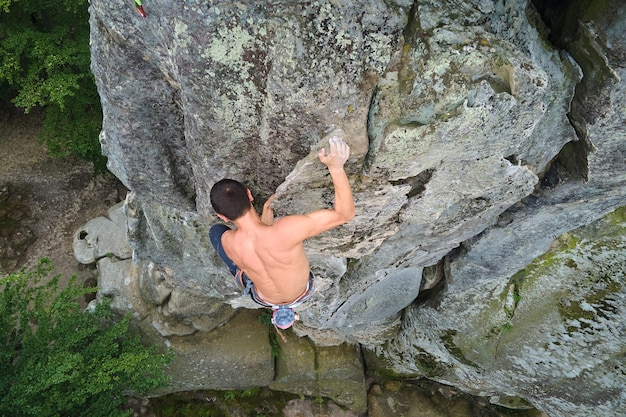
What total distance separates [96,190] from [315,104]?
24.3 feet

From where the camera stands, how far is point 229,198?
3.40 metres

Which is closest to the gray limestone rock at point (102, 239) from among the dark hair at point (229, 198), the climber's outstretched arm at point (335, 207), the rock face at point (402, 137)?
the rock face at point (402, 137)

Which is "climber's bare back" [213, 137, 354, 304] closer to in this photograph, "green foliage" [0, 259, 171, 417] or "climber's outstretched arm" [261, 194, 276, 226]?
"climber's outstretched arm" [261, 194, 276, 226]

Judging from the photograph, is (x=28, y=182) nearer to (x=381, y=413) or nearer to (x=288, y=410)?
(x=288, y=410)

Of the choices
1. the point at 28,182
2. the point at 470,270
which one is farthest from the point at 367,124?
the point at 28,182

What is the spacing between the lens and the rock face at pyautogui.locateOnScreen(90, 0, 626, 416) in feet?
9.73

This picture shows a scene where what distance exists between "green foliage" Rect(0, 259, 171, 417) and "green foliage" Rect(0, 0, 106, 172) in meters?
2.55

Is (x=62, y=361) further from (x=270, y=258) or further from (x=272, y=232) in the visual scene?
(x=272, y=232)

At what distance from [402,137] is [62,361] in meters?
5.05

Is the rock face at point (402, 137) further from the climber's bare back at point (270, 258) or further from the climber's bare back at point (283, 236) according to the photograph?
the climber's bare back at point (270, 258)

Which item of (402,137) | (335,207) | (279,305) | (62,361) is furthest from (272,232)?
(62,361)

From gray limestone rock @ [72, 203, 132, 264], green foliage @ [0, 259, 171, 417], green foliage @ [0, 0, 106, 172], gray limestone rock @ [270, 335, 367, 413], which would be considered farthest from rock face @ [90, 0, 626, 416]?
green foliage @ [0, 0, 106, 172]

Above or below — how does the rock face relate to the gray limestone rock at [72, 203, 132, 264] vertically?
above

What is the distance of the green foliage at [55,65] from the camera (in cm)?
677
